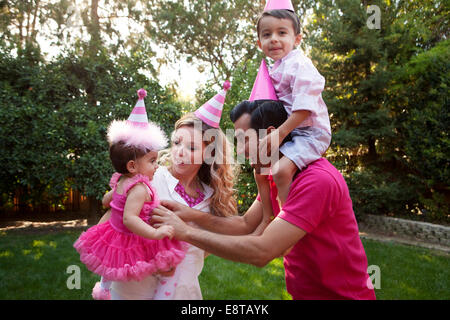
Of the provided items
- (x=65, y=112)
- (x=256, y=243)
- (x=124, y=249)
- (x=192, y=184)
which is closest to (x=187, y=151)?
(x=192, y=184)

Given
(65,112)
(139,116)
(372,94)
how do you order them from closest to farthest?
(139,116) < (65,112) < (372,94)

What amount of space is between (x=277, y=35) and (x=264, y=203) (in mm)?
1151

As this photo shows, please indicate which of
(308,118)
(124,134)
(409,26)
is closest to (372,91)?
(409,26)

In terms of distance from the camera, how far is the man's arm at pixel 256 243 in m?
1.64

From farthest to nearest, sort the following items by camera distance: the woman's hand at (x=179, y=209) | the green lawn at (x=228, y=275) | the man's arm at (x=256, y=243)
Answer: the green lawn at (x=228, y=275) → the woman's hand at (x=179, y=209) → the man's arm at (x=256, y=243)

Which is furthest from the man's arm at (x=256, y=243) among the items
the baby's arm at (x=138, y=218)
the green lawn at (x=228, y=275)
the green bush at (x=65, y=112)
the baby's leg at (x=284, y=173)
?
the green bush at (x=65, y=112)

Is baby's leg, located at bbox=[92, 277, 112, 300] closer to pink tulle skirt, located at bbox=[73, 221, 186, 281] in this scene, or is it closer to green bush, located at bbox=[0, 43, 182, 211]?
pink tulle skirt, located at bbox=[73, 221, 186, 281]

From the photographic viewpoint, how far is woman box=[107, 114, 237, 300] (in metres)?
1.98

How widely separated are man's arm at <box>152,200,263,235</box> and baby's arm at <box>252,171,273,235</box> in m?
0.08

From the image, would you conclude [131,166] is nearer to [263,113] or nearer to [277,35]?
[263,113]

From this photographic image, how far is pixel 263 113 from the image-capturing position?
193 cm

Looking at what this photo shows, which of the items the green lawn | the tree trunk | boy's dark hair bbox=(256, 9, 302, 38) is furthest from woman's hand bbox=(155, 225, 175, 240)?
the tree trunk

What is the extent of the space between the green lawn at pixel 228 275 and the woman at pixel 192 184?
98.5 inches

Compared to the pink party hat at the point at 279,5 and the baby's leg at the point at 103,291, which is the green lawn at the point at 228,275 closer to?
the baby's leg at the point at 103,291
